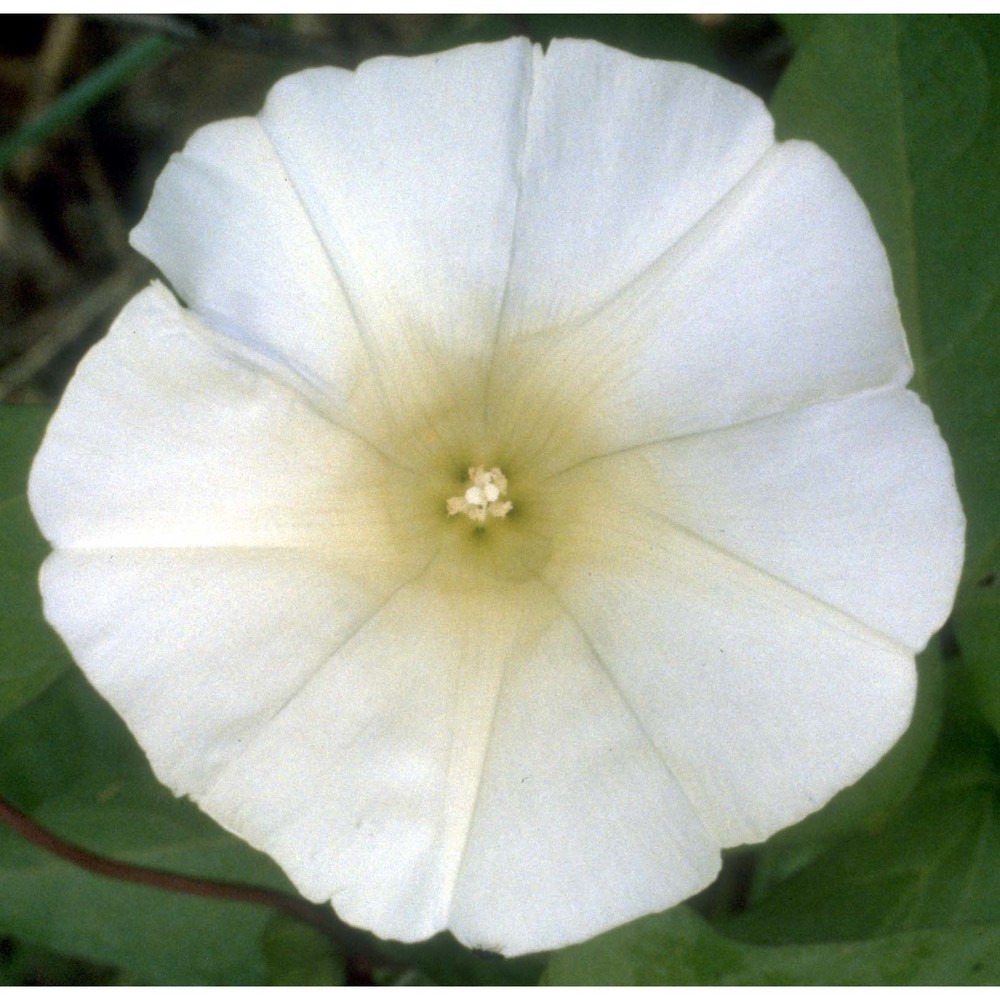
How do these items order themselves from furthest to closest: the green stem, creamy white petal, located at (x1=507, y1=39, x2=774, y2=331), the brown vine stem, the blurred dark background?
the blurred dark background → the green stem → the brown vine stem → creamy white petal, located at (x1=507, y1=39, x2=774, y2=331)

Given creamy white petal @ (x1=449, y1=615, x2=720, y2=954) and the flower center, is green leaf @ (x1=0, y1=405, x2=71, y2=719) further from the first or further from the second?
creamy white petal @ (x1=449, y1=615, x2=720, y2=954)

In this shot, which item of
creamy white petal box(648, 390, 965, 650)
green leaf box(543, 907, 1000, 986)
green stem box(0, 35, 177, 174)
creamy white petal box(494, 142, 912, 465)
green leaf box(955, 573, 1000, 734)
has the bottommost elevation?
green leaf box(543, 907, 1000, 986)

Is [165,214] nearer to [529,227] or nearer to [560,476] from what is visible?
[529,227]

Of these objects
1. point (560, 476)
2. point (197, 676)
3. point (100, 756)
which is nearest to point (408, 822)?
point (197, 676)

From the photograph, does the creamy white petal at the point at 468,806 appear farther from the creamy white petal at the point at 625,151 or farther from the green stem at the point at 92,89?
the green stem at the point at 92,89

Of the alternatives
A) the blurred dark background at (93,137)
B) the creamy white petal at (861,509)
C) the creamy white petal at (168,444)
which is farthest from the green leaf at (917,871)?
the blurred dark background at (93,137)

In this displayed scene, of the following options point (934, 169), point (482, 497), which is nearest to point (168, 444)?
point (482, 497)

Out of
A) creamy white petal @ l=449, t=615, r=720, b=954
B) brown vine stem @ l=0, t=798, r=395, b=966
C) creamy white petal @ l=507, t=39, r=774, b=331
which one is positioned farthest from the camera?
brown vine stem @ l=0, t=798, r=395, b=966

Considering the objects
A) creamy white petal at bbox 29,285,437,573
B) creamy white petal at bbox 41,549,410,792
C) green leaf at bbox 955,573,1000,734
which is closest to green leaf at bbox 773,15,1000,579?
green leaf at bbox 955,573,1000,734

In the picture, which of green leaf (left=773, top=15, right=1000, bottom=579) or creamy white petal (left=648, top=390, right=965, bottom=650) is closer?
creamy white petal (left=648, top=390, right=965, bottom=650)
